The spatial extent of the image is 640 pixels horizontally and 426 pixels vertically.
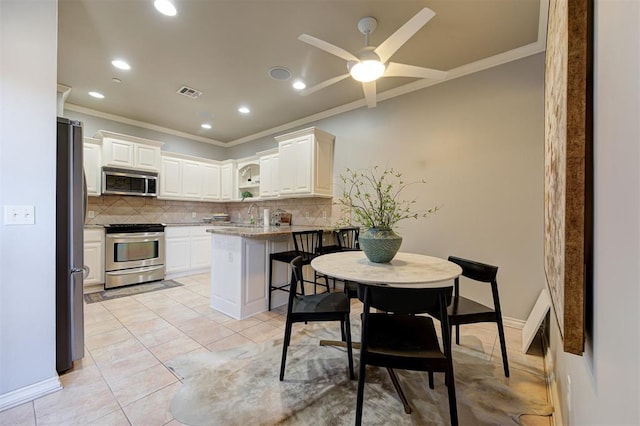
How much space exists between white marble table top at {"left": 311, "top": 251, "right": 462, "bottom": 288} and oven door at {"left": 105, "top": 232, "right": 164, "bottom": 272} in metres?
3.66

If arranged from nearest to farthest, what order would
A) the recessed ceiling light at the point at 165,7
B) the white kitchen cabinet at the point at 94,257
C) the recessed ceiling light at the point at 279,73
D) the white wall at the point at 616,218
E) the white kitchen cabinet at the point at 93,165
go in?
the white wall at the point at 616,218, the recessed ceiling light at the point at 165,7, the recessed ceiling light at the point at 279,73, the white kitchen cabinet at the point at 94,257, the white kitchen cabinet at the point at 93,165

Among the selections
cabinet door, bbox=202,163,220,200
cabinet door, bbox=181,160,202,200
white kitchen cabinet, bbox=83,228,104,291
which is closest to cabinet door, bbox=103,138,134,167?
cabinet door, bbox=181,160,202,200

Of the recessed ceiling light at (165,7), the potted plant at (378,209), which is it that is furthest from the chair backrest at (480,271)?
the recessed ceiling light at (165,7)

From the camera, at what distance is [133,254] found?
170 inches

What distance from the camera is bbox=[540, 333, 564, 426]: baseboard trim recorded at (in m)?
1.50

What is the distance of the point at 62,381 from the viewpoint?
188 centimetres

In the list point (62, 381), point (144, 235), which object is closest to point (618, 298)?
point (62, 381)

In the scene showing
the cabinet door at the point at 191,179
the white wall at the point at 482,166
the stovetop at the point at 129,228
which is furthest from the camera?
the cabinet door at the point at 191,179

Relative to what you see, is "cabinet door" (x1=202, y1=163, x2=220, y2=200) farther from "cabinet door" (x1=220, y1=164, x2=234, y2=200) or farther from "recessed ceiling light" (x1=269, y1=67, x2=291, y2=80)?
"recessed ceiling light" (x1=269, y1=67, x2=291, y2=80)

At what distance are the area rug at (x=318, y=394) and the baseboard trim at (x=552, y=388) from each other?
6cm

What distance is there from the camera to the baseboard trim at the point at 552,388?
1.50 meters

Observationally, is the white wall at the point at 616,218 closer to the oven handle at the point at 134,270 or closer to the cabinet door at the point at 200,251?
the oven handle at the point at 134,270

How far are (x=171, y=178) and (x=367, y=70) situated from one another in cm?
→ 445

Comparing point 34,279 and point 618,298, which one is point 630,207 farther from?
point 34,279
